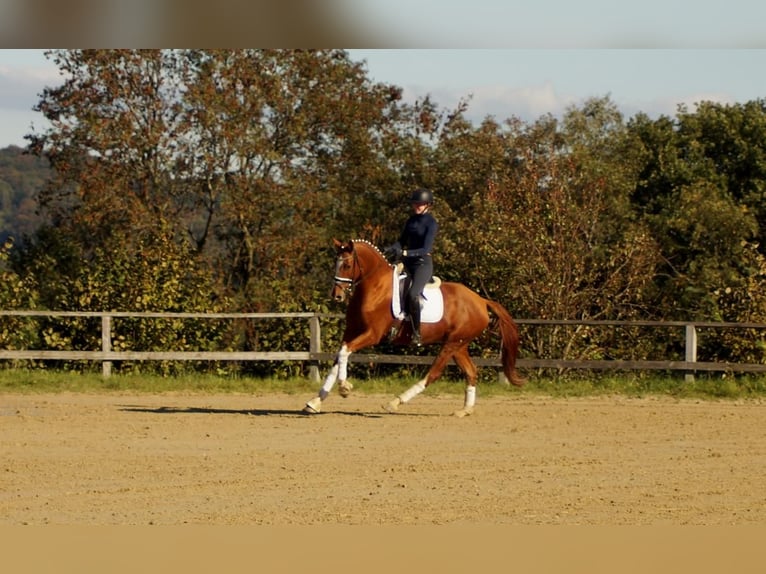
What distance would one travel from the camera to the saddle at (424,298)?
13445 millimetres

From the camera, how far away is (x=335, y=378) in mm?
13422

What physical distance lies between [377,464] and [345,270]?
347cm

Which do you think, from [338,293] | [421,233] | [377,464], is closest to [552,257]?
[421,233]

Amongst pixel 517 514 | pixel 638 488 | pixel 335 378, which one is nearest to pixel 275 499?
pixel 517 514

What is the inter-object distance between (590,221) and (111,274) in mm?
9040

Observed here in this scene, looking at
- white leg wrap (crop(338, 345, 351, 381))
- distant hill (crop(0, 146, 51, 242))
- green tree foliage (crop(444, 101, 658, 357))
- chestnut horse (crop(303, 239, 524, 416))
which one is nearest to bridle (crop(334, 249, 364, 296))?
chestnut horse (crop(303, 239, 524, 416))

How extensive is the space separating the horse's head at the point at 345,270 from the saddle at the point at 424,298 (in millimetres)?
459

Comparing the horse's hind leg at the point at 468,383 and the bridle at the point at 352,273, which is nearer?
the bridle at the point at 352,273

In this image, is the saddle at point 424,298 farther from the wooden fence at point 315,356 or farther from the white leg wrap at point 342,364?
the wooden fence at point 315,356

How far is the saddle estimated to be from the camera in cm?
1345

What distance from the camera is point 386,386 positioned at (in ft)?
57.4

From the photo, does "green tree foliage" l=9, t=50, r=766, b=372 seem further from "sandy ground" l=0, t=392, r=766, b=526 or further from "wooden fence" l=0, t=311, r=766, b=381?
"sandy ground" l=0, t=392, r=766, b=526

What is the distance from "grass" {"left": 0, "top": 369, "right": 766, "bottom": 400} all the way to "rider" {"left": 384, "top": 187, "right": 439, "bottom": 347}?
11.9ft

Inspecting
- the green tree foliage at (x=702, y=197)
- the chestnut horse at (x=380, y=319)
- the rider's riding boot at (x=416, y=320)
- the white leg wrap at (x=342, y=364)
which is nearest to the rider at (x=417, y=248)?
the rider's riding boot at (x=416, y=320)
